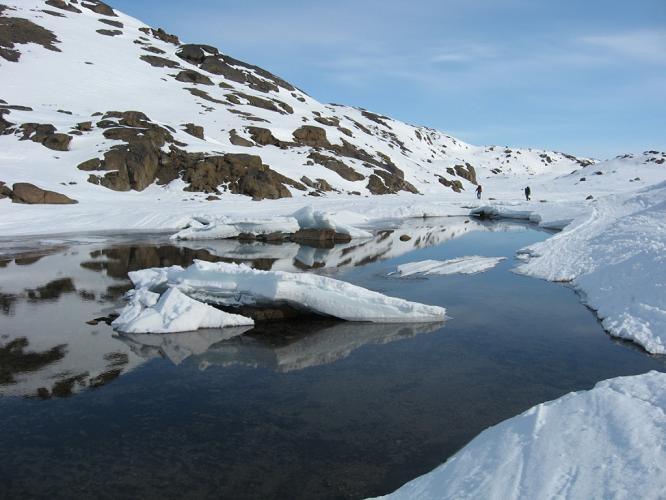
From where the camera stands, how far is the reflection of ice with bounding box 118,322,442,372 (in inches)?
361

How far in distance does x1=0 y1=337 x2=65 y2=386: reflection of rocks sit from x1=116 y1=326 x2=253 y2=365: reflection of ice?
1.24 metres

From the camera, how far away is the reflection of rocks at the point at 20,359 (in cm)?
866

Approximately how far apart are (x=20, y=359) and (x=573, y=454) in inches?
351

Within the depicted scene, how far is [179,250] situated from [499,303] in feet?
47.4

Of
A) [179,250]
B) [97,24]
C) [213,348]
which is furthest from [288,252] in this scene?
[97,24]

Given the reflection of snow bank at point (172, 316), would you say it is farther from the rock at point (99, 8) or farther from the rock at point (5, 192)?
the rock at point (99, 8)

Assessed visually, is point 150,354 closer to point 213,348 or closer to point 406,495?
point 213,348

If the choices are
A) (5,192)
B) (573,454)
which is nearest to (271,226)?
(5,192)

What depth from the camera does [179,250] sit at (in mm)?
22578

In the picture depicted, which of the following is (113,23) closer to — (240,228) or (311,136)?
(311,136)

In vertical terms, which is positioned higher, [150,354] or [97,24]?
[97,24]

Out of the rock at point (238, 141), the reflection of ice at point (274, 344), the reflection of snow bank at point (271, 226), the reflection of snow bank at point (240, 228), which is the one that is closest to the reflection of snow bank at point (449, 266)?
the reflection of ice at point (274, 344)

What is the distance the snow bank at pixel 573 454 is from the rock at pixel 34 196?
34354 millimetres

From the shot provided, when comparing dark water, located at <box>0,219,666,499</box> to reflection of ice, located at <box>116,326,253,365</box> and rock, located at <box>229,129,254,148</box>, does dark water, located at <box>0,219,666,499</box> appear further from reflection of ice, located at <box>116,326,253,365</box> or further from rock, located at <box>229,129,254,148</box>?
rock, located at <box>229,129,254,148</box>
